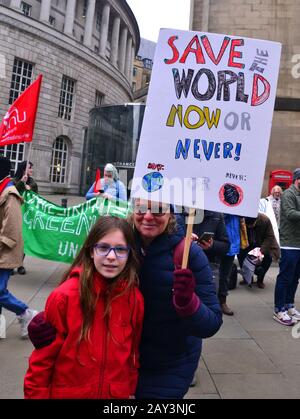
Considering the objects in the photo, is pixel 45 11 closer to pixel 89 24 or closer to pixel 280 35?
pixel 89 24

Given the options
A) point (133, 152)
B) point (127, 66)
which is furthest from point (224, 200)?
point (127, 66)

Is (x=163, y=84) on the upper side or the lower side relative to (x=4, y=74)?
lower

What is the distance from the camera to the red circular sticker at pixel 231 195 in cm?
201

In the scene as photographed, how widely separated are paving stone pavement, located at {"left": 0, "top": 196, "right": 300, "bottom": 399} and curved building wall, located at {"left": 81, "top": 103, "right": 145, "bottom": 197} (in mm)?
9279

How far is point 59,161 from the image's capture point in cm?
3922

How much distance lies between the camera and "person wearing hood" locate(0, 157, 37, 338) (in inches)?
155

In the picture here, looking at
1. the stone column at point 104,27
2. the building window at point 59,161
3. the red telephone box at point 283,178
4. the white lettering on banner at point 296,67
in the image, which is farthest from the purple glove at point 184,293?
the stone column at point 104,27

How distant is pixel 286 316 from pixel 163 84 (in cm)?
387

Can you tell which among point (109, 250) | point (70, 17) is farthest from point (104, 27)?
point (109, 250)

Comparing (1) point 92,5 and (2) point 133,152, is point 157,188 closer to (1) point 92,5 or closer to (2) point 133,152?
(2) point 133,152

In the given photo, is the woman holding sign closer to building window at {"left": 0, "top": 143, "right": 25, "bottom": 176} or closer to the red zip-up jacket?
the red zip-up jacket

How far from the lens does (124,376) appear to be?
1750 mm

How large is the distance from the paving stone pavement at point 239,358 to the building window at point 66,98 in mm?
35611
